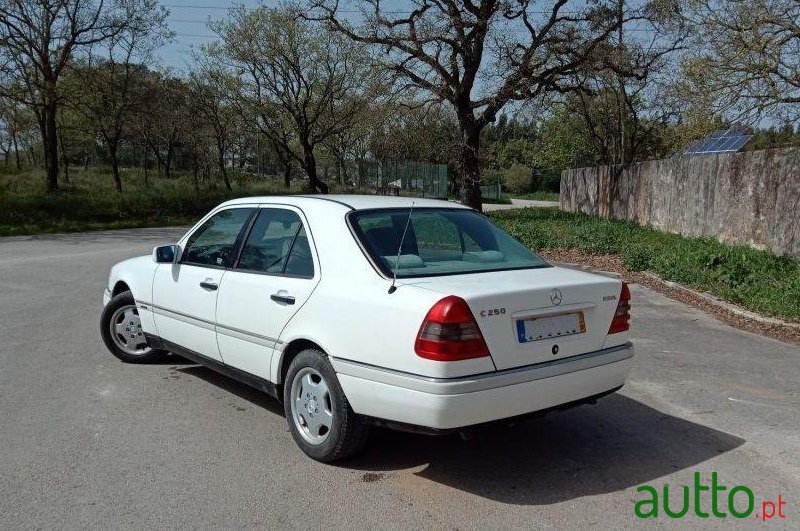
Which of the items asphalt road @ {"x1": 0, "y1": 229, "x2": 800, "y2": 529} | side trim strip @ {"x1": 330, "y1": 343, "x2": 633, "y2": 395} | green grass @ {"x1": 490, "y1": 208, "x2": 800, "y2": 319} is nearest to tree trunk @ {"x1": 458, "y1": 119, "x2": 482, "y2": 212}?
green grass @ {"x1": 490, "y1": 208, "x2": 800, "y2": 319}

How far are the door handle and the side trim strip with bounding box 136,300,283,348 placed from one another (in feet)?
0.82

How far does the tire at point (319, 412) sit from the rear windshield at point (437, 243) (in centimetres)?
73

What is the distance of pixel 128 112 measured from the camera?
112 feet

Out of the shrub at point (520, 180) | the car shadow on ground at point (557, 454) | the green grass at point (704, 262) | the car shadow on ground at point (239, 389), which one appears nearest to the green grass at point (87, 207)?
the green grass at point (704, 262)

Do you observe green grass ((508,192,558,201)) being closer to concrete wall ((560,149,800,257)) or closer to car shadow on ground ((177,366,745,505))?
concrete wall ((560,149,800,257))

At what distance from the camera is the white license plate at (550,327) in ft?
12.6

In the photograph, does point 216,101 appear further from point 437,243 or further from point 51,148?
point 437,243

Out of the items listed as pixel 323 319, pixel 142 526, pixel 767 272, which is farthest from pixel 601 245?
pixel 142 526

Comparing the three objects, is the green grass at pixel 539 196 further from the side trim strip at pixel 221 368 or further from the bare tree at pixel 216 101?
the side trim strip at pixel 221 368

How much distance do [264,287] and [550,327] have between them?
1.87 metres

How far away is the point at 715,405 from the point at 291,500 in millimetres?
3443

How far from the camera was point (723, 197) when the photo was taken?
1400 centimetres

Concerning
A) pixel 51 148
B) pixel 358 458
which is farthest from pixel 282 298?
pixel 51 148

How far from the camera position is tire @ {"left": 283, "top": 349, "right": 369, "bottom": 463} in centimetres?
399
